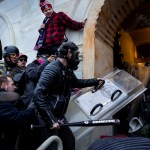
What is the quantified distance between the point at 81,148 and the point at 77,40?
2301 millimetres

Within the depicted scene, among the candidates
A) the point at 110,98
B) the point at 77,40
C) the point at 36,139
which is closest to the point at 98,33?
the point at 77,40

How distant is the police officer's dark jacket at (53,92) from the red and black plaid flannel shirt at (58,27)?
68.1 inches

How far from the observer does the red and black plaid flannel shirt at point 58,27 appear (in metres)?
4.96

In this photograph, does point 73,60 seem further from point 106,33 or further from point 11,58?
point 106,33

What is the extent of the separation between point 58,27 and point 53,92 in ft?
7.33

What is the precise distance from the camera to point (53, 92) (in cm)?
318

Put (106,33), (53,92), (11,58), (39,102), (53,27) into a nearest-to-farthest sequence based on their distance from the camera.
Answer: (39,102) → (53,92) → (11,58) → (53,27) → (106,33)

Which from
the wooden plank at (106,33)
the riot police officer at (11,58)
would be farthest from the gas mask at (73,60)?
the wooden plank at (106,33)

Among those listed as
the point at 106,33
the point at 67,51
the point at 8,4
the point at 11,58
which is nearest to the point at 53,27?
the point at 106,33

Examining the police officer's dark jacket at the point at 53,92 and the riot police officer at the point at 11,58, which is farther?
the riot police officer at the point at 11,58

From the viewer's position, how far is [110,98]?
3.71 metres

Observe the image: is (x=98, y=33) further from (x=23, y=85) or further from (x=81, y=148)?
(x=81, y=148)

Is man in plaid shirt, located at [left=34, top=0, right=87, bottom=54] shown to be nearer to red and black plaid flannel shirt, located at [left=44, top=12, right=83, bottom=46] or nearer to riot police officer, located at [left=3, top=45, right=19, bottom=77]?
red and black plaid flannel shirt, located at [left=44, top=12, right=83, bottom=46]

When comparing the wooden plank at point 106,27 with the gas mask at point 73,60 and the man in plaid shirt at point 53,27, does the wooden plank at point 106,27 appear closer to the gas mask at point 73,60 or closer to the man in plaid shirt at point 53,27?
the man in plaid shirt at point 53,27
